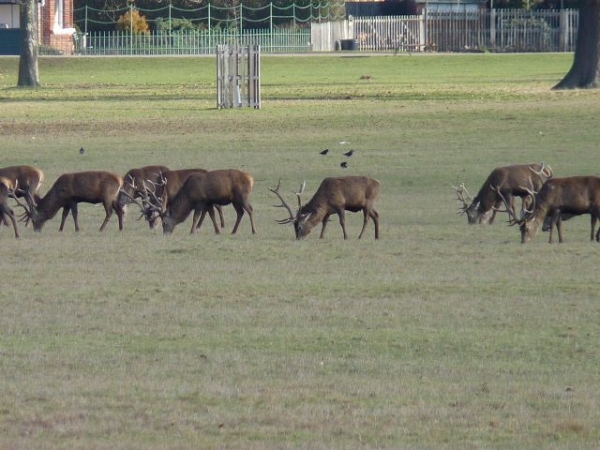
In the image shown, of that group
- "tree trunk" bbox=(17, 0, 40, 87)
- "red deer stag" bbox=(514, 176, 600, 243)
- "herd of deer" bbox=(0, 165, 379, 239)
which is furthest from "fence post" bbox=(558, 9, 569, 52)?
"red deer stag" bbox=(514, 176, 600, 243)

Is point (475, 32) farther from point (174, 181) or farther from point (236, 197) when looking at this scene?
point (236, 197)

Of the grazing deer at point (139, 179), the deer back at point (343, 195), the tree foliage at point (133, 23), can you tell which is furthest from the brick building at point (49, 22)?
the deer back at point (343, 195)

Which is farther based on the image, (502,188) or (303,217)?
(502,188)

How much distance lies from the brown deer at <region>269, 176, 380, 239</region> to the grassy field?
1.12 feet

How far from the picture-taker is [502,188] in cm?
1866

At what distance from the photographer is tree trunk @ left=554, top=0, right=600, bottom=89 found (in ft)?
142

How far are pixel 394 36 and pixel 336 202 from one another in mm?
59814

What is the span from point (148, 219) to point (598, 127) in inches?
656

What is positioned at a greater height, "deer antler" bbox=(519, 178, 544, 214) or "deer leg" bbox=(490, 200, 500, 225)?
"deer antler" bbox=(519, 178, 544, 214)

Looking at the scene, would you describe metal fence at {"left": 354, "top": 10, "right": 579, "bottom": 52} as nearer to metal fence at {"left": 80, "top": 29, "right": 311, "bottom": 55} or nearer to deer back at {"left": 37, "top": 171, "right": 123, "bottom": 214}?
metal fence at {"left": 80, "top": 29, "right": 311, "bottom": 55}

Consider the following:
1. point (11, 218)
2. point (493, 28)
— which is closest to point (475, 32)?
point (493, 28)

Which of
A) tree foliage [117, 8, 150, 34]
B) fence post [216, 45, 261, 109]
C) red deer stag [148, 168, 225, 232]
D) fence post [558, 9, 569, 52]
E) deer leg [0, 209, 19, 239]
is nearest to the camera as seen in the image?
deer leg [0, 209, 19, 239]

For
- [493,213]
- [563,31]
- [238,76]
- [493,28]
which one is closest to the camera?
[493,213]

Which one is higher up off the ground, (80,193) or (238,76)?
(238,76)
